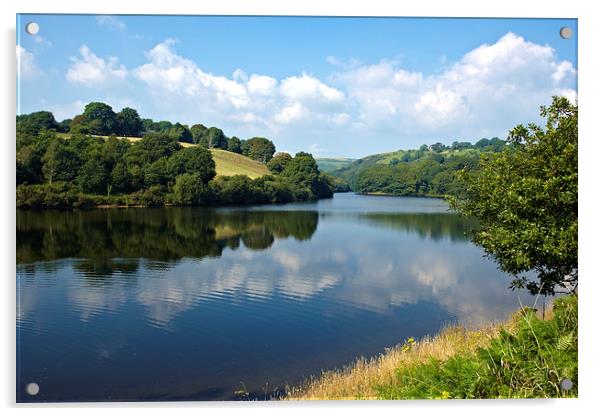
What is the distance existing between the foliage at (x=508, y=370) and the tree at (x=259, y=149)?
4.81 m

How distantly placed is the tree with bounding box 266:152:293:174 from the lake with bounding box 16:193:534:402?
234 centimetres

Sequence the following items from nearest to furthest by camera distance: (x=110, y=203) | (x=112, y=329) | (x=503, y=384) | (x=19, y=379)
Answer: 1. (x=503, y=384)
2. (x=19, y=379)
3. (x=112, y=329)
4. (x=110, y=203)

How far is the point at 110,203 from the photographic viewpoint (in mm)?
10109

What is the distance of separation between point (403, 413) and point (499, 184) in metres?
3.13

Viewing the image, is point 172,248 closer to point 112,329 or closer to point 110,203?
point 110,203

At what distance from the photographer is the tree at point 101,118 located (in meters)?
7.72

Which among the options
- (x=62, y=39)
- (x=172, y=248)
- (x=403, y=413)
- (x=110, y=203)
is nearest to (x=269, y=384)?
(x=403, y=413)

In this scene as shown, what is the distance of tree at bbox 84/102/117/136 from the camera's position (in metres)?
7.72

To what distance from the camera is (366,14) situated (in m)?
5.33

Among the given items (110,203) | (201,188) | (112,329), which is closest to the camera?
(112,329)

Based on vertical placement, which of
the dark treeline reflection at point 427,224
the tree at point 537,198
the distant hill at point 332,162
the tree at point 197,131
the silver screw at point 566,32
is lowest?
the dark treeline reflection at point 427,224

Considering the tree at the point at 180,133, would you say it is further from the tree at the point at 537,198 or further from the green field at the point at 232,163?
the tree at the point at 537,198

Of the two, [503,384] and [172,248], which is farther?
[172,248]

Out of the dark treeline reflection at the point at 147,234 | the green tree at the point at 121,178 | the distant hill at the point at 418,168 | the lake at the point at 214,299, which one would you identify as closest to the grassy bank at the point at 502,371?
the lake at the point at 214,299
